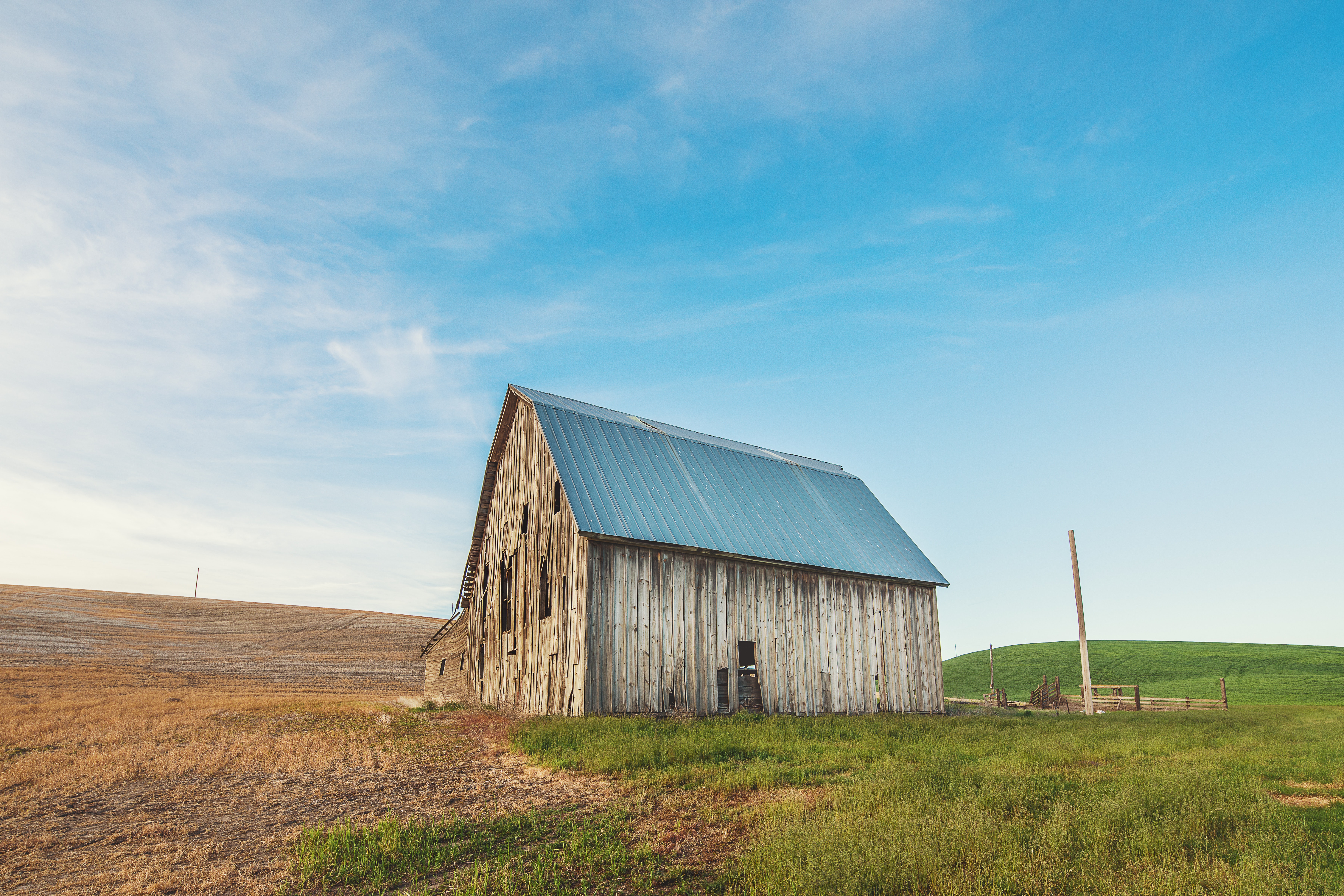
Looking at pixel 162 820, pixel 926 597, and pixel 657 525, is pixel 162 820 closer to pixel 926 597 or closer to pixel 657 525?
pixel 657 525

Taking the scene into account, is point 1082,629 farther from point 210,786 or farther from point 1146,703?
point 210,786

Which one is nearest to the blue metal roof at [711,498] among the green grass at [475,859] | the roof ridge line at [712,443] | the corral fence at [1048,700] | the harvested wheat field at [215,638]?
the roof ridge line at [712,443]

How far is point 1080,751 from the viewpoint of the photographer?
12289mm

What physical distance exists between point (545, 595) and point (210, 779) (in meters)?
10.0

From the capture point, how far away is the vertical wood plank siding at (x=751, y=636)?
17516 millimetres

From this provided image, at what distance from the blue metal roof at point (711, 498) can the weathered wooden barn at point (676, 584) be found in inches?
2.6

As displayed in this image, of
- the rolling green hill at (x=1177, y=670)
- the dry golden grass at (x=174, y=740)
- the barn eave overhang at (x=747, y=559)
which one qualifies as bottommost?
the rolling green hill at (x=1177, y=670)

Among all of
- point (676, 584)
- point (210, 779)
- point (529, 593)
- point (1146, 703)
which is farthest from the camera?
point (1146, 703)

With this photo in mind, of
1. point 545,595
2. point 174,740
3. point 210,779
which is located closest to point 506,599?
point 545,595

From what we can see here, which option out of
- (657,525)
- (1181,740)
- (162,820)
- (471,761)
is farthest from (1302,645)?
(162,820)

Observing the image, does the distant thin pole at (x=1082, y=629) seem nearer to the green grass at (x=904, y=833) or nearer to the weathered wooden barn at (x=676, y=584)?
the weathered wooden barn at (x=676, y=584)

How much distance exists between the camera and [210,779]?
10273 mm

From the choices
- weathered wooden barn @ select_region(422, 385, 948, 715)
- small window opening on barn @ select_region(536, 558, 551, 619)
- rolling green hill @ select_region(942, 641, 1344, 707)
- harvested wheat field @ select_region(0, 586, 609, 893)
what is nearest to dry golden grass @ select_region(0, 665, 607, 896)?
harvested wheat field @ select_region(0, 586, 609, 893)

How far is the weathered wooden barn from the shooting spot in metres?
17.8
